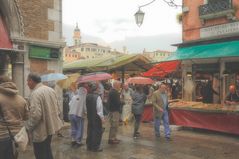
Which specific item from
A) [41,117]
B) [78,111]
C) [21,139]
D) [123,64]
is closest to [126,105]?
[123,64]

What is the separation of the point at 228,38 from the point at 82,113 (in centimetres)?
682

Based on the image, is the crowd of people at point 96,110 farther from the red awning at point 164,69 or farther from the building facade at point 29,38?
the red awning at point 164,69

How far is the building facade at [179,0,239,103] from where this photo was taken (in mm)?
13963

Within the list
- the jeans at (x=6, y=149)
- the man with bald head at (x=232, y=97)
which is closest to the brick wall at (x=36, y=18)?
the man with bald head at (x=232, y=97)

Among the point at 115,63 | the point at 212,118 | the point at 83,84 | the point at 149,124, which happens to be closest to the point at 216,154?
the point at 212,118

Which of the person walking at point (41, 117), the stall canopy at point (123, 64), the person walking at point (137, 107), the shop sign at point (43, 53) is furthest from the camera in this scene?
the stall canopy at point (123, 64)

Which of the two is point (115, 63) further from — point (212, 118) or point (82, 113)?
point (82, 113)

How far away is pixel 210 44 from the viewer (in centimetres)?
1470

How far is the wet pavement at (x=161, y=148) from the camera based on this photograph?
29.4 ft

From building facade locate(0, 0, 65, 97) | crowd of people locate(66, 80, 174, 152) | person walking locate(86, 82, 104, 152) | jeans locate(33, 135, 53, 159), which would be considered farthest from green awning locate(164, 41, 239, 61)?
jeans locate(33, 135, 53, 159)

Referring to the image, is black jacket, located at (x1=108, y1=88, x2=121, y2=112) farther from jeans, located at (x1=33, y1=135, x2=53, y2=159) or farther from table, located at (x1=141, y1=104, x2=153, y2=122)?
table, located at (x1=141, y1=104, x2=153, y2=122)

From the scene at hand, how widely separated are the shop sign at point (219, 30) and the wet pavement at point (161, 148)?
163 inches

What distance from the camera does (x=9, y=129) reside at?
5.03 metres

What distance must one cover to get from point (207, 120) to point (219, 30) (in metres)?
4.24
